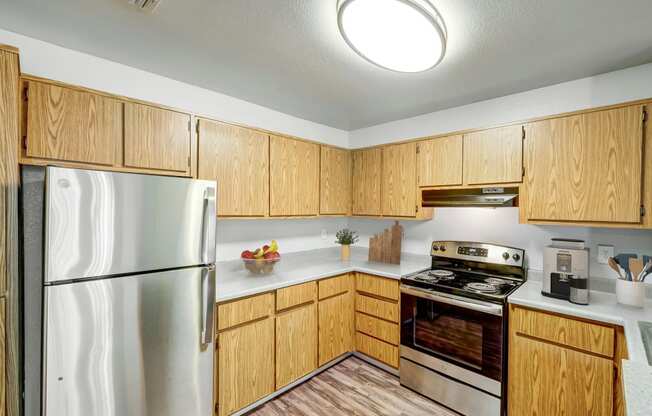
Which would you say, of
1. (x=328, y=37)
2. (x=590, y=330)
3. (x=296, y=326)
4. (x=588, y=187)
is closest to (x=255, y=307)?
(x=296, y=326)

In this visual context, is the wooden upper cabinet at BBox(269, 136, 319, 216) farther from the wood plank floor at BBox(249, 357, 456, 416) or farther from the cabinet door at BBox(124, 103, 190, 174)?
the wood plank floor at BBox(249, 357, 456, 416)

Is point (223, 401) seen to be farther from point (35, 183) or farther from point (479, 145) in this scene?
point (479, 145)

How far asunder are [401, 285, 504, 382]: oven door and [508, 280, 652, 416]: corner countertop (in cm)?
23

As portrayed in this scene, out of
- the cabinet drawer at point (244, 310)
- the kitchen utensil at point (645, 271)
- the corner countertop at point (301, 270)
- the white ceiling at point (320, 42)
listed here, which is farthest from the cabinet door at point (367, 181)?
the kitchen utensil at point (645, 271)

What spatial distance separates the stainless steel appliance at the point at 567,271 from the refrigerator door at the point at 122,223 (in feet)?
7.14

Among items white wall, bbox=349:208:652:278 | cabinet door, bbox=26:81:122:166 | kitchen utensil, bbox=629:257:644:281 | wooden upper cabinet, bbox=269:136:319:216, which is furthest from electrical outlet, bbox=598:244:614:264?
cabinet door, bbox=26:81:122:166

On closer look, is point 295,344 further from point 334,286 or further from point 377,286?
point 377,286

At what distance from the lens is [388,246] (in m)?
2.99

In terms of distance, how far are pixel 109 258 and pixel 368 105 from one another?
218 centimetres

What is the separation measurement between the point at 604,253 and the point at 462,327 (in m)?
1.11

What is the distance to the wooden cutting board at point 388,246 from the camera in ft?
9.69

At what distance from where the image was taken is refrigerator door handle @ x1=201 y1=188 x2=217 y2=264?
169 cm

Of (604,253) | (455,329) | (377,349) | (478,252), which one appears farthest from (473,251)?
(377,349)

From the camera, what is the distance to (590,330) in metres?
1.63
